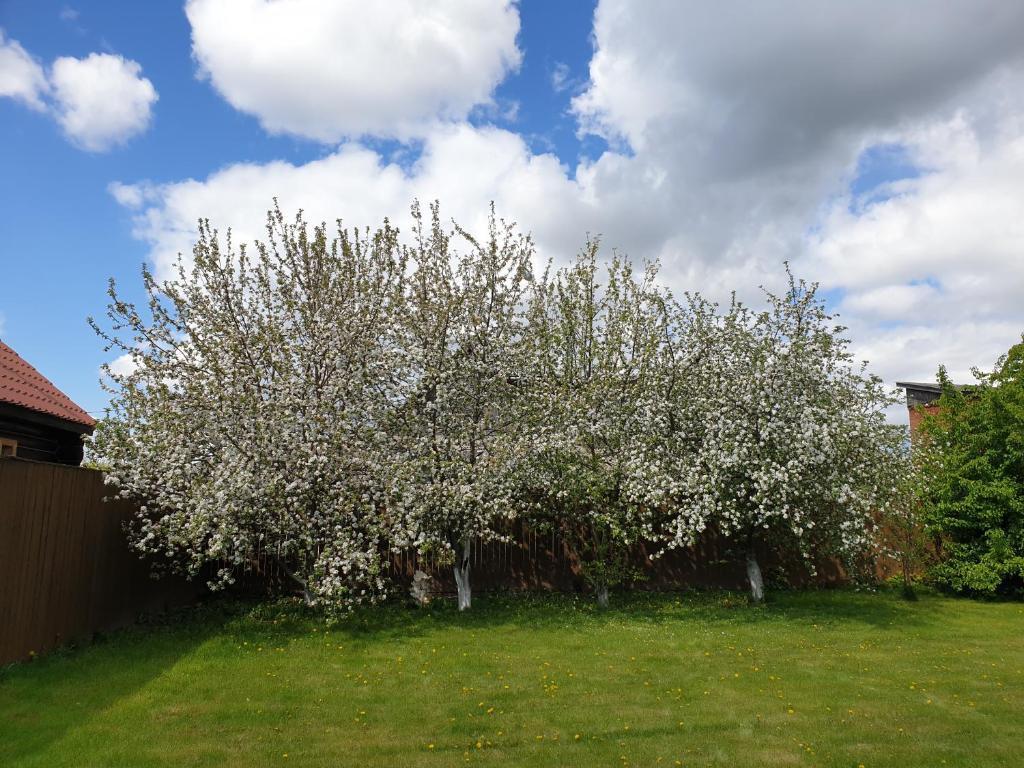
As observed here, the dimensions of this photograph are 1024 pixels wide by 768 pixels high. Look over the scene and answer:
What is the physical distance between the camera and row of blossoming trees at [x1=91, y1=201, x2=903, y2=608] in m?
12.2

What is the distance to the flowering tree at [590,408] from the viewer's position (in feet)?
46.3

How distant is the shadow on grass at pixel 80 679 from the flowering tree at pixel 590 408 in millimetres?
6808

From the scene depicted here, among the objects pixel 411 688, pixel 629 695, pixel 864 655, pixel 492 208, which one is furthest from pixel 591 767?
pixel 492 208

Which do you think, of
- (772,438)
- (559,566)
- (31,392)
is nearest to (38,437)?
(31,392)

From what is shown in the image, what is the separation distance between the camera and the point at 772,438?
43.1 feet

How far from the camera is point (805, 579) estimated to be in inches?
685

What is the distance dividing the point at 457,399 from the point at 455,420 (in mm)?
419

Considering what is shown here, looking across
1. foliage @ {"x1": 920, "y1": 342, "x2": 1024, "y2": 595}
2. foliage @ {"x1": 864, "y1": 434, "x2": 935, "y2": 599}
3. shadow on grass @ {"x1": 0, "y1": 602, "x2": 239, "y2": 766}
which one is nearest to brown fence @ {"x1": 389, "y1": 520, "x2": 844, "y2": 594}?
foliage @ {"x1": 864, "y1": 434, "x2": 935, "y2": 599}

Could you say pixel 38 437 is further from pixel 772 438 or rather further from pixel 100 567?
pixel 772 438

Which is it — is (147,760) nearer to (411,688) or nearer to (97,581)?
(411,688)

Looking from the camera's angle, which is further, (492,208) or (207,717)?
(492,208)

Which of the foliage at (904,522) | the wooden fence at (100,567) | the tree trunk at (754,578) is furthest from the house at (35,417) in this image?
the foliage at (904,522)

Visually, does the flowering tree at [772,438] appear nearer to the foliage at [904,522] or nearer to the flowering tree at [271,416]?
the foliage at [904,522]

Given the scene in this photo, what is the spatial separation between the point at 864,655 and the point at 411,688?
6793 mm
